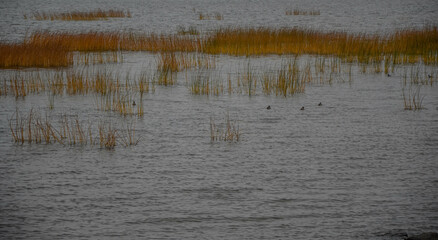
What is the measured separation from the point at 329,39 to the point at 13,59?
12809mm

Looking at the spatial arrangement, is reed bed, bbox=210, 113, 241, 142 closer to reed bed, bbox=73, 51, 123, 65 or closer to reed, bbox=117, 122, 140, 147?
reed, bbox=117, 122, 140, 147

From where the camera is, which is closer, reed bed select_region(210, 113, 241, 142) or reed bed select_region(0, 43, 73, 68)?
reed bed select_region(210, 113, 241, 142)

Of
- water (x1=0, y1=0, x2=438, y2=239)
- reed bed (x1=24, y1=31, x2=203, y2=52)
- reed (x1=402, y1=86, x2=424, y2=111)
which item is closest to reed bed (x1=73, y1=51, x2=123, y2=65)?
reed bed (x1=24, y1=31, x2=203, y2=52)

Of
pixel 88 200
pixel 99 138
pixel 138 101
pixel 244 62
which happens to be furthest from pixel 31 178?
pixel 244 62

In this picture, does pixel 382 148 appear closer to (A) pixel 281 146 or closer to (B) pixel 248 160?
(A) pixel 281 146

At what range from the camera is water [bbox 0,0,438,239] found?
6.02 m

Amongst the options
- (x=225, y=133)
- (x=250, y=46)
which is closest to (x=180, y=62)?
(x=250, y=46)

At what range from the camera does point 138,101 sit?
13172mm

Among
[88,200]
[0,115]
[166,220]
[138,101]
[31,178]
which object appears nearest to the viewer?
[166,220]

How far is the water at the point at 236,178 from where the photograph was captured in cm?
602

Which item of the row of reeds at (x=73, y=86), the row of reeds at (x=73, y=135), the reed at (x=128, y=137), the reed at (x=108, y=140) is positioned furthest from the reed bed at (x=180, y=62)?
the reed at (x=108, y=140)

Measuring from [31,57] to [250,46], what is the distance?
881cm

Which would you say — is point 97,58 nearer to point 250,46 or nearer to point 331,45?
point 250,46

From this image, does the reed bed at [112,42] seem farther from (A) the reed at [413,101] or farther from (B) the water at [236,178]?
(A) the reed at [413,101]
